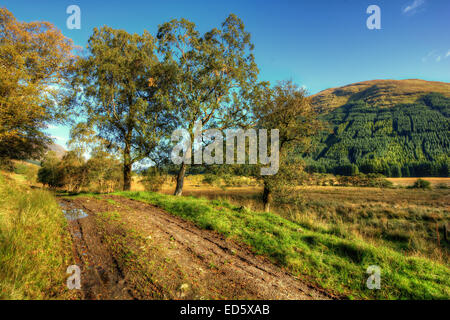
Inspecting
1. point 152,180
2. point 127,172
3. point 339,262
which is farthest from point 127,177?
point 339,262

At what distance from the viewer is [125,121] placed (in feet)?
56.7

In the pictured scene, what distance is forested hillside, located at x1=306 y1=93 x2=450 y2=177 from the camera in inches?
4328

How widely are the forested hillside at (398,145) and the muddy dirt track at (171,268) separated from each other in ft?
364

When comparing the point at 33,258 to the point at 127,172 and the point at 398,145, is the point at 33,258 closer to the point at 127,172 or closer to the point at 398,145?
the point at 127,172

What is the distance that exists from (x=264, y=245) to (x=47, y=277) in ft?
16.6

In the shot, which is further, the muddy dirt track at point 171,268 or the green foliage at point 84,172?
the green foliage at point 84,172

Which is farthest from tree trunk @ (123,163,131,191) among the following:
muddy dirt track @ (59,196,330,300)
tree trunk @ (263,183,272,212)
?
tree trunk @ (263,183,272,212)

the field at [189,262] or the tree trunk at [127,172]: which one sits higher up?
the tree trunk at [127,172]

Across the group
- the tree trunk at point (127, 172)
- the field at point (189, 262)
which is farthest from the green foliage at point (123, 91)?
the field at point (189, 262)

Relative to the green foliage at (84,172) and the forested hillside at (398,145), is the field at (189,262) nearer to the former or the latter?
the green foliage at (84,172)

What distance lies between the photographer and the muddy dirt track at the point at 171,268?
306 centimetres

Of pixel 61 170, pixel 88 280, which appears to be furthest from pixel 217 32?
pixel 61 170
